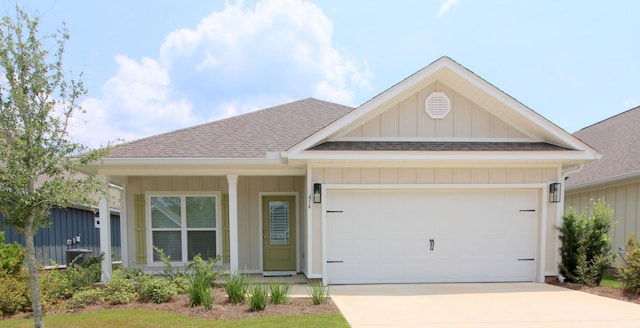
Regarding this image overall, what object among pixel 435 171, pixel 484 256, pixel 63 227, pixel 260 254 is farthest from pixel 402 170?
pixel 63 227

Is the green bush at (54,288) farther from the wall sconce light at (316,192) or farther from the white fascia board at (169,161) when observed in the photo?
the wall sconce light at (316,192)

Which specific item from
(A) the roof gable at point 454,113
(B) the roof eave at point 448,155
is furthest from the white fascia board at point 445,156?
(A) the roof gable at point 454,113

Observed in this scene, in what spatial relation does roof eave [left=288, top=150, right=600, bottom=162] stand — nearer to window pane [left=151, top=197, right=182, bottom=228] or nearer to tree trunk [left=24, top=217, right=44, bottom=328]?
window pane [left=151, top=197, right=182, bottom=228]

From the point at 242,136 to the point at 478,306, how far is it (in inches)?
239

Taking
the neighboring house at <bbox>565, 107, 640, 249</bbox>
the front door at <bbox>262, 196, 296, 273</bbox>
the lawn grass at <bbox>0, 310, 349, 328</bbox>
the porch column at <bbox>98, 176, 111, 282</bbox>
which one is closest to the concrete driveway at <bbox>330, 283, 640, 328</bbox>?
the lawn grass at <bbox>0, 310, 349, 328</bbox>

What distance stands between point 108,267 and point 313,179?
4.64 m

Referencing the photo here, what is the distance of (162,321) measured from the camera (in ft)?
17.0

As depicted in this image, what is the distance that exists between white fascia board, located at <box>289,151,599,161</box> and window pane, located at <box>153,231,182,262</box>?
4062 millimetres

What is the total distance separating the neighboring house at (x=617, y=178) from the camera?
965 cm

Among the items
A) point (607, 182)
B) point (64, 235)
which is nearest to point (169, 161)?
point (64, 235)

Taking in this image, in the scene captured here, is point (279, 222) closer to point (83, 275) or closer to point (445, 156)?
point (83, 275)

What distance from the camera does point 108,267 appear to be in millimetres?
7570

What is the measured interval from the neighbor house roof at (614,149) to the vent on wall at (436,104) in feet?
18.1

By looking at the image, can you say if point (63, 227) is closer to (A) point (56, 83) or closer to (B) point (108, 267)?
(B) point (108, 267)
